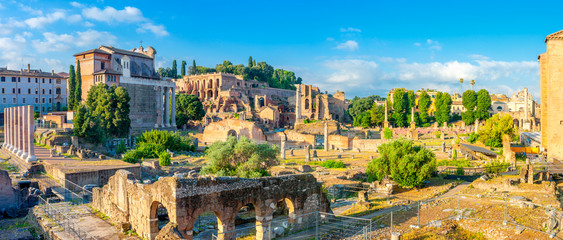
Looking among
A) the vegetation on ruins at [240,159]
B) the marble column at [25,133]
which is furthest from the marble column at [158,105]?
the vegetation on ruins at [240,159]

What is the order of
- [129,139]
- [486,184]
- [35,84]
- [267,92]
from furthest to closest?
[267,92] → [35,84] → [129,139] → [486,184]

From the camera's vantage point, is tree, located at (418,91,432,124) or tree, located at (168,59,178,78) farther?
tree, located at (168,59,178,78)

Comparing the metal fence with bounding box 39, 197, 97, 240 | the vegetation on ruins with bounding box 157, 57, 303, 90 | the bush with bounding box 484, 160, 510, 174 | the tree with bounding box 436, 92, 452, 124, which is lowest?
the metal fence with bounding box 39, 197, 97, 240

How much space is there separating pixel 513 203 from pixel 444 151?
2523 centimetres

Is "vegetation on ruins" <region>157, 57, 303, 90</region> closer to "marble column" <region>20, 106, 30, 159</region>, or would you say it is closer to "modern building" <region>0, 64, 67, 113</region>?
"modern building" <region>0, 64, 67, 113</region>

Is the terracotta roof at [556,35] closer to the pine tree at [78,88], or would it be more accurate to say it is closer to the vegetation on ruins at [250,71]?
the pine tree at [78,88]

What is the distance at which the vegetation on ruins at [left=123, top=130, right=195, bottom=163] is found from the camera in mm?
35134

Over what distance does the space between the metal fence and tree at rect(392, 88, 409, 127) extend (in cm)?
6744

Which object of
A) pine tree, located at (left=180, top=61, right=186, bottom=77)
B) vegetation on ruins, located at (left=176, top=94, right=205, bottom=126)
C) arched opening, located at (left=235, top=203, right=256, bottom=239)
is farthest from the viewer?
pine tree, located at (left=180, top=61, right=186, bottom=77)

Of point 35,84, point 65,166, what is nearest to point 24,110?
point 65,166

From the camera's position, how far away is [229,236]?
12828 millimetres

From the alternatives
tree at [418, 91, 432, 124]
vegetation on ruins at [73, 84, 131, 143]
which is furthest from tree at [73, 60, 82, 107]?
tree at [418, 91, 432, 124]

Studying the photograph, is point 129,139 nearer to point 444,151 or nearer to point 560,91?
point 444,151

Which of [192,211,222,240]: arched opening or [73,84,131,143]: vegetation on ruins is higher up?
[73,84,131,143]: vegetation on ruins
